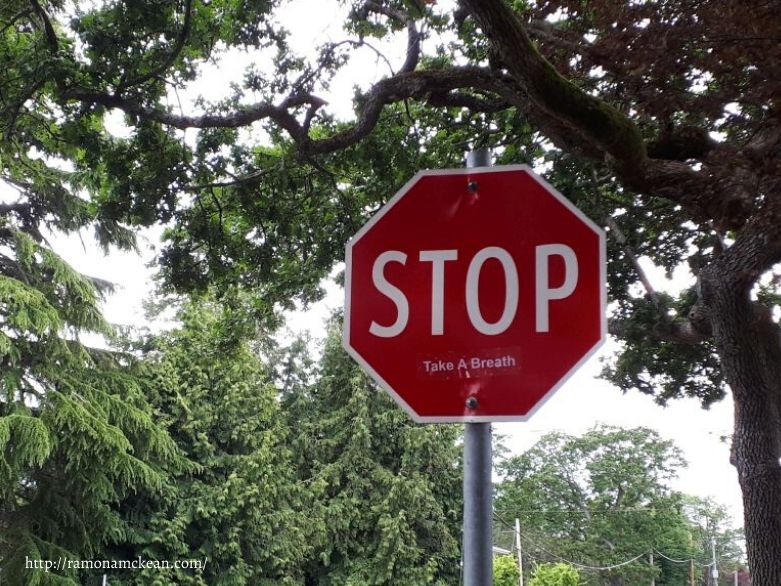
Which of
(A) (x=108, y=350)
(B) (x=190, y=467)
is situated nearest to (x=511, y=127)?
(A) (x=108, y=350)

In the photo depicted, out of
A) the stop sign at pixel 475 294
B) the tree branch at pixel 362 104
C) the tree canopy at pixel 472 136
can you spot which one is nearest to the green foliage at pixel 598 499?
the tree canopy at pixel 472 136

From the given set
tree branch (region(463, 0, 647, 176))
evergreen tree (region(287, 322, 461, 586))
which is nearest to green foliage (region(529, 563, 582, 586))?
evergreen tree (region(287, 322, 461, 586))

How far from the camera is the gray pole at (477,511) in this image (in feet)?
4.13

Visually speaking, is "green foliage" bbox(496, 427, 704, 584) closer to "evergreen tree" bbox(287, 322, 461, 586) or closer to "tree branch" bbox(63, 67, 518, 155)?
"evergreen tree" bbox(287, 322, 461, 586)

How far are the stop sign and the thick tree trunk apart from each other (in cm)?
587

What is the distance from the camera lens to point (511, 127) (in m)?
6.74

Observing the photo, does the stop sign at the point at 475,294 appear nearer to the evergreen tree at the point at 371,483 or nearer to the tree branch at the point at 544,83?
the tree branch at the point at 544,83

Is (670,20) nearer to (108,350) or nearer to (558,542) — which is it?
(108,350)

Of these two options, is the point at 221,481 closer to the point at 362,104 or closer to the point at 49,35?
the point at 362,104

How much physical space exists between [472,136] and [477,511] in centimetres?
616

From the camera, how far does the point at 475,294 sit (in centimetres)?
148

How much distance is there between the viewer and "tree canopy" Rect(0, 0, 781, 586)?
374 cm

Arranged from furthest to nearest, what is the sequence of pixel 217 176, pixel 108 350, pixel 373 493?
pixel 373 493, pixel 108 350, pixel 217 176

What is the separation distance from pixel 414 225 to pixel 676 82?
3.17 metres
